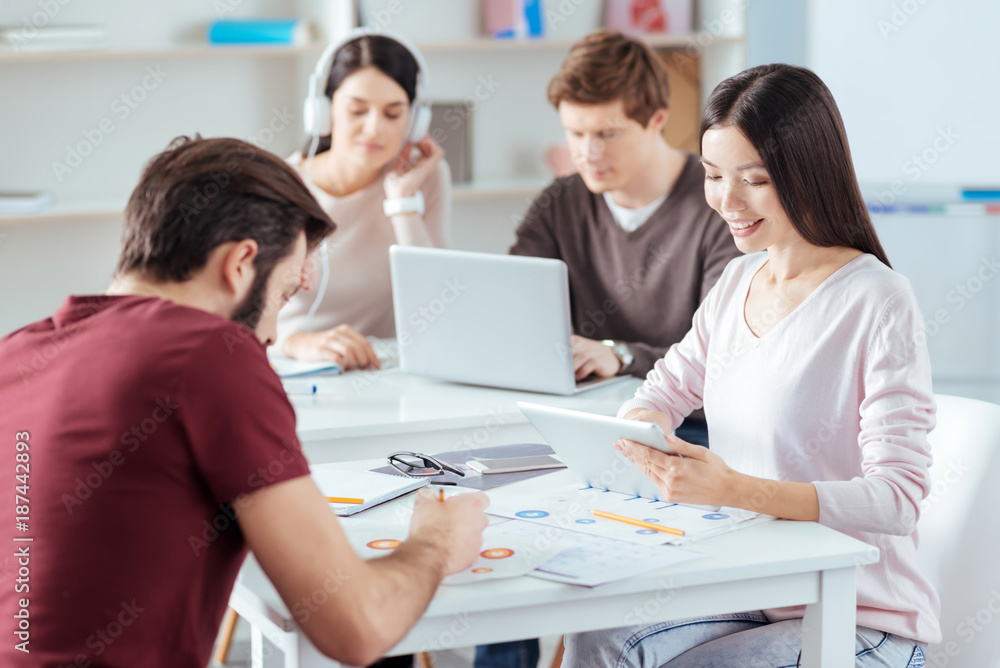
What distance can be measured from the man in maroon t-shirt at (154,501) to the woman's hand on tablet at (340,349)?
1239mm

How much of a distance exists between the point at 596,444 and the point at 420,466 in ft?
1.01

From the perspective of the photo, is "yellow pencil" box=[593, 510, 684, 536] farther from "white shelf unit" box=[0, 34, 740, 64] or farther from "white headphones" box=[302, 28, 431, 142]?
"white shelf unit" box=[0, 34, 740, 64]

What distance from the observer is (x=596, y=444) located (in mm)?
1342

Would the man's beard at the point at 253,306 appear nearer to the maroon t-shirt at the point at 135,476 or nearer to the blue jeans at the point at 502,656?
the maroon t-shirt at the point at 135,476

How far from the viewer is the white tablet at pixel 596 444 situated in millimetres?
1265

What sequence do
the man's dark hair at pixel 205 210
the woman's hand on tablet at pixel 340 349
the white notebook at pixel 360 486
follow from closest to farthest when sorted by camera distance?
the man's dark hair at pixel 205 210, the white notebook at pixel 360 486, the woman's hand on tablet at pixel 340 349

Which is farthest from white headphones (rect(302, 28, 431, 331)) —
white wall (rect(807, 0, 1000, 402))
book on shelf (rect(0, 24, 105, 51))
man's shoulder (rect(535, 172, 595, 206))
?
white wall (rect(807, 0, 1000, 402))

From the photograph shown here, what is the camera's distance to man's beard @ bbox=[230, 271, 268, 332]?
1.07 meters

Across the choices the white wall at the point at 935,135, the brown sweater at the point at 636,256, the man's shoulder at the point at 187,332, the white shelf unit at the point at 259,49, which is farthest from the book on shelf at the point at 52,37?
the man's shoulder at the point at 187,332

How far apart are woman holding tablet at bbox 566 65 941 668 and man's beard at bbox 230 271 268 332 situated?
1.57 ft

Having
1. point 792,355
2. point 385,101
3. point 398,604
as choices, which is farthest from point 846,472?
point 385,101

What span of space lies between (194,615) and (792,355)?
840mm

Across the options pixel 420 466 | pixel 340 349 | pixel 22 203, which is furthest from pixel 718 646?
pixel 22 203

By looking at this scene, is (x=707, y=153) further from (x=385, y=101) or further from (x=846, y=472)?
(x=385, y=101)
